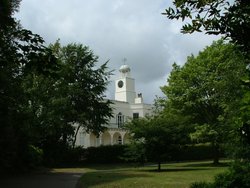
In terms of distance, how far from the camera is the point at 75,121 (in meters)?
45.0

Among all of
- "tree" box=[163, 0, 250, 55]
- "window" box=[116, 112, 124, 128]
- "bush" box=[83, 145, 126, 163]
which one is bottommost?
"tree" box=[163, 0, 250, 55]

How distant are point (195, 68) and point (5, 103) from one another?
24.9 m

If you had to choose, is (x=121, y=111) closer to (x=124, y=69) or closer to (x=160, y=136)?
(x=124, y=69)

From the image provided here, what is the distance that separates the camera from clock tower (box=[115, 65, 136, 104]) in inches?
3204

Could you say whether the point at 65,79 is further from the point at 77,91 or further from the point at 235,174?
the point at 235,174

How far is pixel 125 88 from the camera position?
268 ft

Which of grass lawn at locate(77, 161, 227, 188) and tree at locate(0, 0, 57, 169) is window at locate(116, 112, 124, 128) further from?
grass lawn at locate(77, 161, 227, 188)

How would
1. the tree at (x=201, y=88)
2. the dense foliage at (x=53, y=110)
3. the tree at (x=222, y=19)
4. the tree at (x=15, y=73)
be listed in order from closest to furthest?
1. the tree at (x=222, y=19)
2. the tree at (x=15, y=73)
3. the dense foliage at (x=53, y=110)
4. the tree at (x=201, y=88)

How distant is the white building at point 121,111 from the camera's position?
68.1m

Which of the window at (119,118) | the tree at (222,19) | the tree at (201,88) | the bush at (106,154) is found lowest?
the tree at (222,19)

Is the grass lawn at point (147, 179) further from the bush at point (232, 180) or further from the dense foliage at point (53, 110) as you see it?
the bush at point (232, 180)

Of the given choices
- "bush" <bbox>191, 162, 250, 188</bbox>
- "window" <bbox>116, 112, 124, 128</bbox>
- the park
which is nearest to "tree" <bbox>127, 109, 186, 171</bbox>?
the park

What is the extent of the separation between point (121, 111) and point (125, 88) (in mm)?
7985

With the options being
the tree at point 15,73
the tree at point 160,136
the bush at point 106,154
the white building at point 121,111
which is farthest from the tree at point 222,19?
the white building at point 121,111
